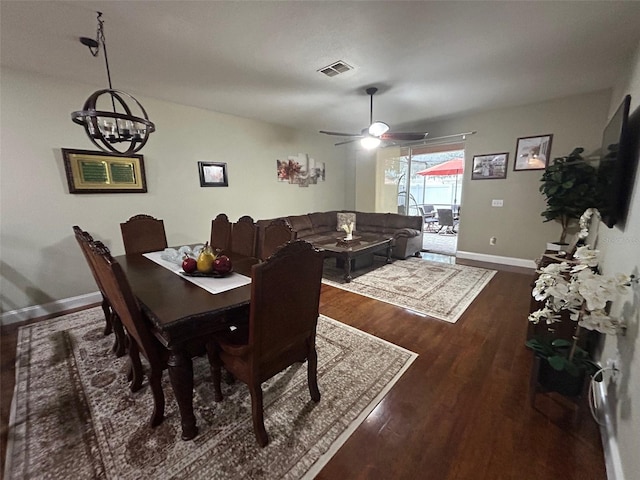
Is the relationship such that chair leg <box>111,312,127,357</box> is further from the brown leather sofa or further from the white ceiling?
the brown leather sofa

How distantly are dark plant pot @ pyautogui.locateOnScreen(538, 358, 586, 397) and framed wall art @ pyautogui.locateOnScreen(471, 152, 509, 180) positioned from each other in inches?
152

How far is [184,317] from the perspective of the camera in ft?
4.08

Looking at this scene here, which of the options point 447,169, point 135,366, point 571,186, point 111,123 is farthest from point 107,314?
point 447,169

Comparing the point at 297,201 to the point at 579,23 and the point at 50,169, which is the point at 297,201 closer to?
the point at 50,169

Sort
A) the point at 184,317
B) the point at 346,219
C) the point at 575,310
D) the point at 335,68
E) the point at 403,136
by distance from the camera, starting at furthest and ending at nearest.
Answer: the point at 346,219 < the point at 403,136 < the point at 335,68 < the point at 575,310 < the point at 184,317

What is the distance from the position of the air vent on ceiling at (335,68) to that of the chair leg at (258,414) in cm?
287

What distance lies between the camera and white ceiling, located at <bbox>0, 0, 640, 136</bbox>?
183cm

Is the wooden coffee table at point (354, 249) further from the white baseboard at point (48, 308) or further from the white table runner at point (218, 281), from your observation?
the white baseboard at point (48, 308)

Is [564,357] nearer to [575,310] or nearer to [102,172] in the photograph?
[575,310]

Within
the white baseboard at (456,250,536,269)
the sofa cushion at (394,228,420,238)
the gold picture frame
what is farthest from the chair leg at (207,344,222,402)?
the white baseboard at (456,250,536,269)

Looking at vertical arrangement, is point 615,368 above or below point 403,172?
below

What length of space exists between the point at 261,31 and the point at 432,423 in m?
3.05

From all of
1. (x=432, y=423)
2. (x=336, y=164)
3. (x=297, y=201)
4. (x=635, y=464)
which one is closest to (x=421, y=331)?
(x=432, y=423)

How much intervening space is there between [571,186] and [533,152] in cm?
105
